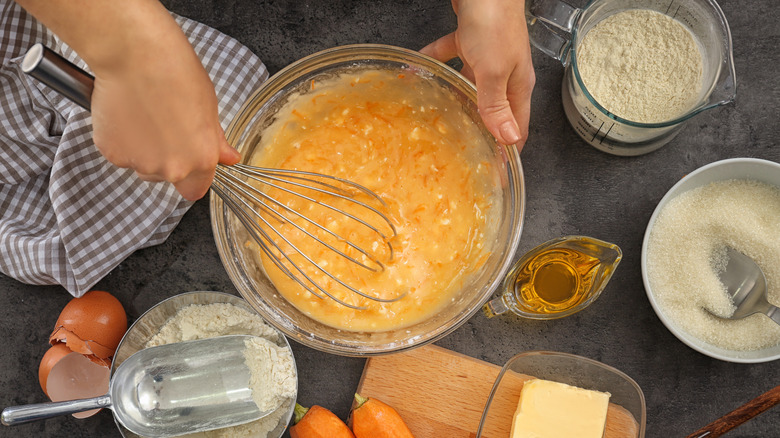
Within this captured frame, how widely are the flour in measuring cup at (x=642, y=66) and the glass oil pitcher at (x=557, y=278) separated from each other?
310mm

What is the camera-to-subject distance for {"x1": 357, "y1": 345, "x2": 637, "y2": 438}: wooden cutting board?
1472mm

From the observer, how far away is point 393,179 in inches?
51.5

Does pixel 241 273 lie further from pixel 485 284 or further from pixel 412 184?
pixel 485 284

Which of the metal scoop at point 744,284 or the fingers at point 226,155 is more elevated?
the fingers at point 226,155

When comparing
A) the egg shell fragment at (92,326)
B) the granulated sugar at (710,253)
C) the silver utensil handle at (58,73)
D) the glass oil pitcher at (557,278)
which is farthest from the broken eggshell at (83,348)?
the granulated sugar at (710,253)

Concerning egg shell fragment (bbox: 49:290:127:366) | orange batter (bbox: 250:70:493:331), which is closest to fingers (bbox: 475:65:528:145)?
orange batter (bbox: 250:70:493:331)

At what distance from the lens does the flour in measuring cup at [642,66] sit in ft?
4.38

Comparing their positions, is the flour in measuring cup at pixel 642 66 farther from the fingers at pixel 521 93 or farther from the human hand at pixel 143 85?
the human hand at pixel 143 85

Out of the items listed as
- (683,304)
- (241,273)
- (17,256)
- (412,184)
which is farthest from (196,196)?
(683,304)

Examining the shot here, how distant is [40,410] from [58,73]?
0.80m

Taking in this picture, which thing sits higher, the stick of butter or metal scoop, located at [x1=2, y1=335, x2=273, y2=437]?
metal scoop, located at [x1=2, y1=335, x2=273, y2=437]

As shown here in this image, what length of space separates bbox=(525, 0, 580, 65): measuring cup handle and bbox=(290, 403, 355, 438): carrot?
3.18 ft

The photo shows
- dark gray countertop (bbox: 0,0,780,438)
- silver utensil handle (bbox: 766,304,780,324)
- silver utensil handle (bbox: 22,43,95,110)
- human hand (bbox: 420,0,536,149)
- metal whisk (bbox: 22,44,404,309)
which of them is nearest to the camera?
silver utensil handle (bbox: 22,43,95,110)

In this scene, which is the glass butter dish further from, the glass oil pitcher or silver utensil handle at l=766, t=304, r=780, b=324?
silver utensil handle at l=766, t=304, r=780, b=324
